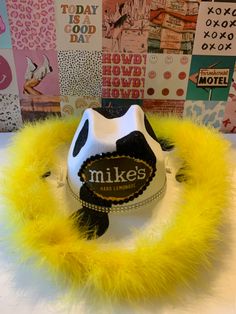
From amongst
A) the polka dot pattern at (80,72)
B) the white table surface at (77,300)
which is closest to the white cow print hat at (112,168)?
the white table surface at (77,300)

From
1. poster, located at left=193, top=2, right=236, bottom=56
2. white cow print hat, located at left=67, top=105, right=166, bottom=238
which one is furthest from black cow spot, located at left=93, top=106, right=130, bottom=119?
poster, located at left=193, top=2, right=236, bottom=56

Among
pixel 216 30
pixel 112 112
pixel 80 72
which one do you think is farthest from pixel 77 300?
pixel 216 30

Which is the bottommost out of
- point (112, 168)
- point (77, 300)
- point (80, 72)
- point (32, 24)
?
point (77, 300)

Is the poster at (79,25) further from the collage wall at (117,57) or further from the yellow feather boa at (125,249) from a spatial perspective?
the yellow feather boa at (125,249)

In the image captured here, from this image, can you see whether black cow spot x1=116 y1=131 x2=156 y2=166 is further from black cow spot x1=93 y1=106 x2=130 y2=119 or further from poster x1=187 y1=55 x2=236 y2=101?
Result: poster x1=187 y1=55 x2=236 y2=101

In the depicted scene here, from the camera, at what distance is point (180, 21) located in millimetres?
723

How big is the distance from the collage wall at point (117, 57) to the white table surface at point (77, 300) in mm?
424

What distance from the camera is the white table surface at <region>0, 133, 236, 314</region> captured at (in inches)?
18.1

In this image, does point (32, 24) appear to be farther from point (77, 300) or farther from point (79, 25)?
point (77, 300)

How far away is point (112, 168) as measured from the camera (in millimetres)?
543

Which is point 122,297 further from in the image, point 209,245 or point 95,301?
point 209,245

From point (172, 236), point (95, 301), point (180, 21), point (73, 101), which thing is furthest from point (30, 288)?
point (180, 21)

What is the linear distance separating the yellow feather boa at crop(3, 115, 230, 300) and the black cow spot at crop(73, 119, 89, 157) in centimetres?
9

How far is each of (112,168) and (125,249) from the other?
13 centimetres
